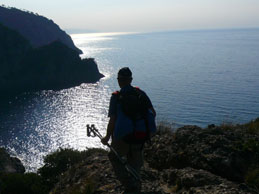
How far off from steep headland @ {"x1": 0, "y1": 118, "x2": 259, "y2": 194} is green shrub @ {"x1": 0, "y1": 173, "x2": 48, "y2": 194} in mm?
4100

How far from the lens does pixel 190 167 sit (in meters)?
8.48

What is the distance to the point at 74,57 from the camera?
522ft

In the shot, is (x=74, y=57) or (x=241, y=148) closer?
(x=241, y=148)

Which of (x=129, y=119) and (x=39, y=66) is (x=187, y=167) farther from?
(x=39, y=66)

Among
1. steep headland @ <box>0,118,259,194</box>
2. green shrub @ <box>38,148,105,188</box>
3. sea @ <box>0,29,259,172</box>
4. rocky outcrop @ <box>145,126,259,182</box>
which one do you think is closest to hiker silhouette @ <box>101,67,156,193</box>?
steep headland @ <box>0,118,259,194</box>

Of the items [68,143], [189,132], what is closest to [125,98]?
[189,132]

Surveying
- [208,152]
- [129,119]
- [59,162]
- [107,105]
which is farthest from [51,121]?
[129,119]

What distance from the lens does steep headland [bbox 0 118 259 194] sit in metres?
6.95

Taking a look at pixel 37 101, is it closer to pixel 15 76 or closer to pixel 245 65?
pixel 15 76

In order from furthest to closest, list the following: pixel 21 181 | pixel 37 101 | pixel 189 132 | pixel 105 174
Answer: pixel 37 101 < pixel 21 181 < pixel 189 132 < pixel 105 174

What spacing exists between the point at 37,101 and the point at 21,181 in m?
94.0

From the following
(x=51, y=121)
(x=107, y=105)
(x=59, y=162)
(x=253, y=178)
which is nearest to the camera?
(x=253, y=178)

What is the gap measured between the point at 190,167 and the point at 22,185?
8.67m

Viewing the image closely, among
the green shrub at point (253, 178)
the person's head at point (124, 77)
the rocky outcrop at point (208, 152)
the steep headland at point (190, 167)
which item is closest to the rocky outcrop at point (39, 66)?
the rocky outcrop at point (208, 152)
